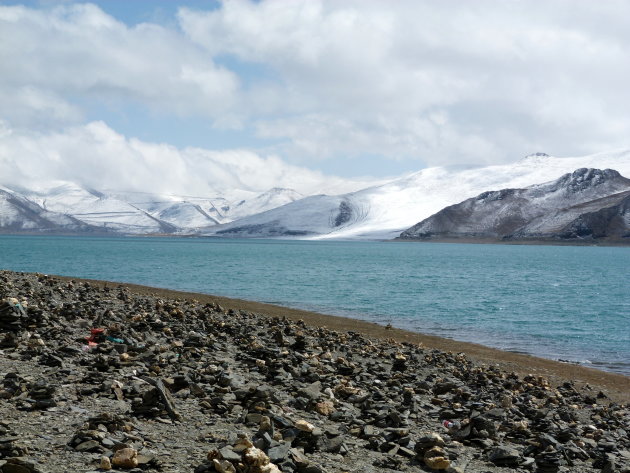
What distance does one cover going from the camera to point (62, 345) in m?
13.7

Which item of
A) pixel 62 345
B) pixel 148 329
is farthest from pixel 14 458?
pixel 148 329

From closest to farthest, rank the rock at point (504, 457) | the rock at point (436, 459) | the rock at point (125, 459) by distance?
the rock at point (125, 459) < the rock at point (436, 459) < the rock at point (504, 457)

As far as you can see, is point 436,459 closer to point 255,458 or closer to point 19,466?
point 255,458

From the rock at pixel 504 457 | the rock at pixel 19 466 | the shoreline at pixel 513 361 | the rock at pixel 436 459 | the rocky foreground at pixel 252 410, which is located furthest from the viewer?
the shoreline at pixel 513 361

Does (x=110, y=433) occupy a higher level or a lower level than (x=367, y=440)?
higher

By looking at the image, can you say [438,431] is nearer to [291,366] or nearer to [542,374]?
[291,366]

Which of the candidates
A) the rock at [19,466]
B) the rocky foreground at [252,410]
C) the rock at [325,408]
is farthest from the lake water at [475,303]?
the rock at [19,466]

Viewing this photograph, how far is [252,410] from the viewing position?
10.3 m

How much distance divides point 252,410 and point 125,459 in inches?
124

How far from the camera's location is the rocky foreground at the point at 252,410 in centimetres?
799

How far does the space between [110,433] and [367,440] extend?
3.91 metres

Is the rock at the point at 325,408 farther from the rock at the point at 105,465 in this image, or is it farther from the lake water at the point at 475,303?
the lake water at the point at 475,303

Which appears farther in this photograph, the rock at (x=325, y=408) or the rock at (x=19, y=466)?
the rock at (x=325, y=408)

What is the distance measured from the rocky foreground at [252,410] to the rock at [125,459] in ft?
0.05
